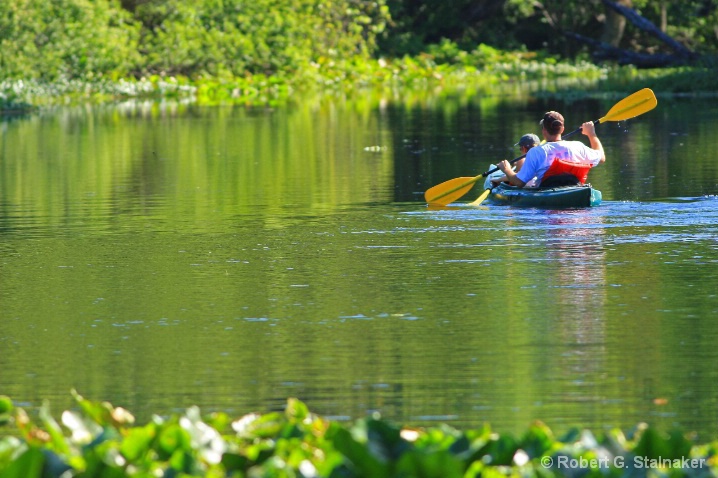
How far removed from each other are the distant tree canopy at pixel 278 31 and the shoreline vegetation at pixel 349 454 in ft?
118

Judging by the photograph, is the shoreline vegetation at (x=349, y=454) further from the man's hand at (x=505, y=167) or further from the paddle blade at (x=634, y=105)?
the paddle blade at (x=634, y=105)

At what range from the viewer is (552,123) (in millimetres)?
16375

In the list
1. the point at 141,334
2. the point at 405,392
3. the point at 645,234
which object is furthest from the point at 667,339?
the point at 645,234

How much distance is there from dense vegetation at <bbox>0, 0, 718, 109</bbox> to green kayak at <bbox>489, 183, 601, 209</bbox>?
81.7 ft

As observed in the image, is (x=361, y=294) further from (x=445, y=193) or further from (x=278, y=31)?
(x=278, y=31)

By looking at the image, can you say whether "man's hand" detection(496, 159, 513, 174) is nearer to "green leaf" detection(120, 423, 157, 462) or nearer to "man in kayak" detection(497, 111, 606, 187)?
"man in kayak" detection(497, 111, 606, 187)

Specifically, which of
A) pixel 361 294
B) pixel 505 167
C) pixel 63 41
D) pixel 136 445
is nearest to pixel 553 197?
pixel 505 167

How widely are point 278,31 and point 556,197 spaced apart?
34457mm

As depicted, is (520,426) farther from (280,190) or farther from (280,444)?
(280,190)

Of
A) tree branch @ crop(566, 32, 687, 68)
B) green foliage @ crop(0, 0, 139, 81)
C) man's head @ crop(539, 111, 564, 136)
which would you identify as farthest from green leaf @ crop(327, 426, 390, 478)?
tree branch @ crop(566, 32, 687, 68)

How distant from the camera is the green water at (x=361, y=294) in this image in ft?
26.2

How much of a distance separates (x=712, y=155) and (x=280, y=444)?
17807 millimetres

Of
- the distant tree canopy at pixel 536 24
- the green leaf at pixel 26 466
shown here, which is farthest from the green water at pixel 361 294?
the distant tree canopy at pixel 536 24

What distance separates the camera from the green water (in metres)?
8.00
